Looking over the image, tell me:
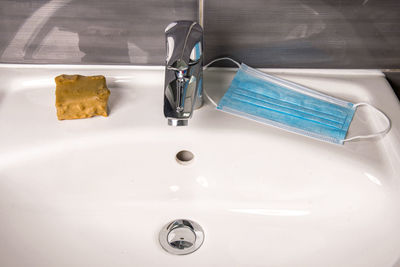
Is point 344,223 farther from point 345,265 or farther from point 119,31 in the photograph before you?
point 119,31

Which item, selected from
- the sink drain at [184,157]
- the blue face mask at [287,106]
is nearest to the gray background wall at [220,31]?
the blue face mask at [287,106]

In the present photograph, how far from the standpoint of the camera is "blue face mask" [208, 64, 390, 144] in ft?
1.96

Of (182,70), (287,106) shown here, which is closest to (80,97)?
(182,70)

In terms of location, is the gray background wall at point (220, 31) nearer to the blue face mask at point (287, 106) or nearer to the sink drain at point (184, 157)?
the blue face mask at point (287, 106)

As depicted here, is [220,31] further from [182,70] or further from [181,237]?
[181,237]

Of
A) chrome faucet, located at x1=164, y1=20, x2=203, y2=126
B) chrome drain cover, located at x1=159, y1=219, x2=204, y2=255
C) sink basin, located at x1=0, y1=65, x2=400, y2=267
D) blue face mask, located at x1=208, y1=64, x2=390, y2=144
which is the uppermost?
chrome faucet, located at x1=164, y1=20, x2=203, y2=126

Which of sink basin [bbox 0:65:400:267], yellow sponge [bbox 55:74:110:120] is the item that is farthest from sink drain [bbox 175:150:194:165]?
yellow sponge [bbox 55:74:110:120]

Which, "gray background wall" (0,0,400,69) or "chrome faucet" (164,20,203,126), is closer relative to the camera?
"chrome faucet" (164,20,203,126)

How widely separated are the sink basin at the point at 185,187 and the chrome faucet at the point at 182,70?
0.28 ft

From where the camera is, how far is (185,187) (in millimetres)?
618

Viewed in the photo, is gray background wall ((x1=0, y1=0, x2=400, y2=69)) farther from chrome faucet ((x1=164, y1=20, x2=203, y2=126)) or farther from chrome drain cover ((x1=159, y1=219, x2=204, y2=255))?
chrome drain cover ((x1=159, y1=219, x2=204, y2=255))

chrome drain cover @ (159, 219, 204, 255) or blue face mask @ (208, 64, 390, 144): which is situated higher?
blue face mask @ (208, 64, 390, 144)

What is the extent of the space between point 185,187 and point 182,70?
20 centimetres

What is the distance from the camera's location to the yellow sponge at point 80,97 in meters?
0.58
